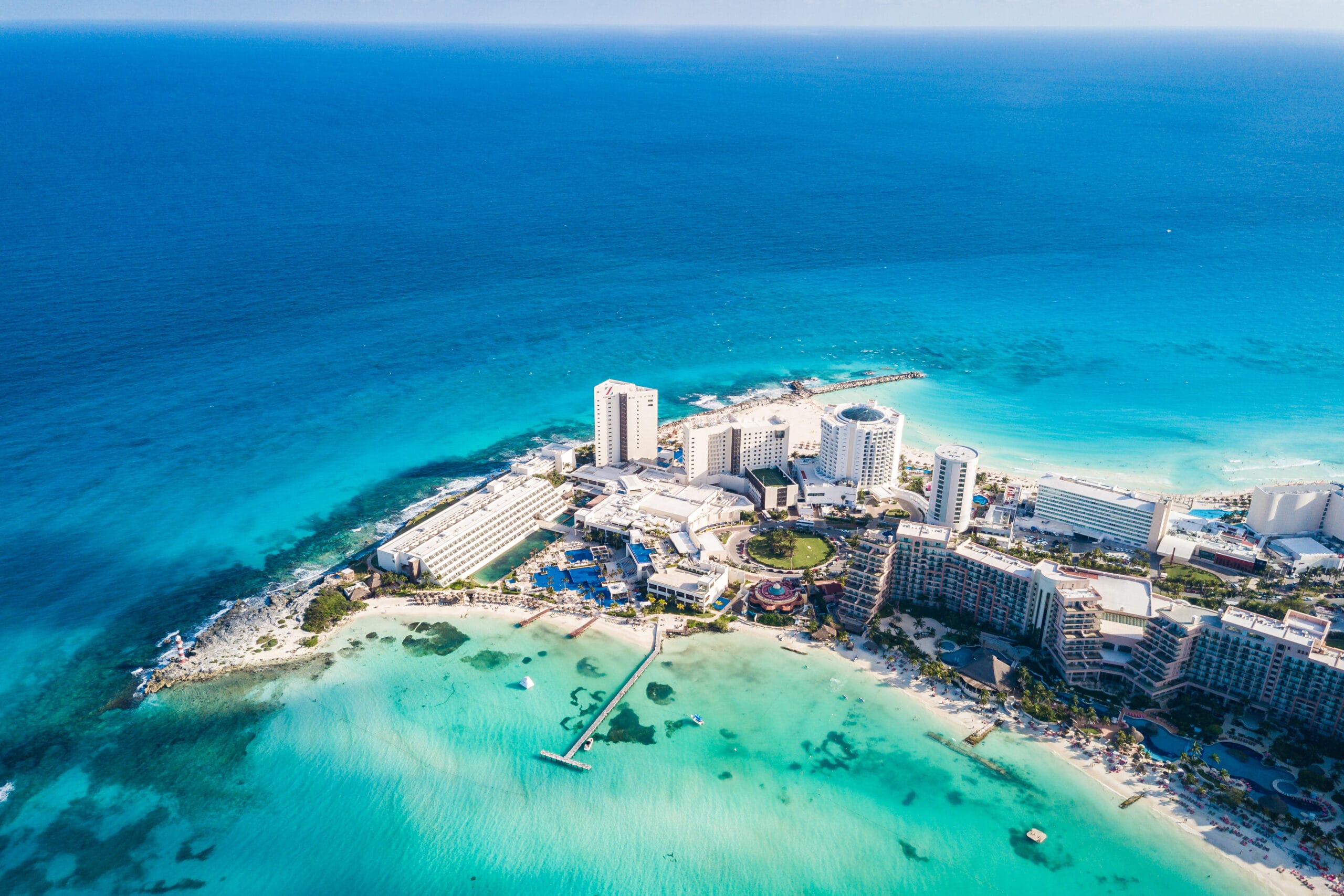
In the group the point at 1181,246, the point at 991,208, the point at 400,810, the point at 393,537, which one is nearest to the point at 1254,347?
the point at 1181,246

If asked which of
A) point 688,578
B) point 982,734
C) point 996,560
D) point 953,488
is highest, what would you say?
point 953,488

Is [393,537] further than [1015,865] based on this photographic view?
Yes

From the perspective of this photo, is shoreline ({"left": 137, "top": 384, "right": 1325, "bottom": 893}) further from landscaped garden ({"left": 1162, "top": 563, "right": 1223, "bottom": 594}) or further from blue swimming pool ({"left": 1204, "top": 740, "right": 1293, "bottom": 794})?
landscaped garden ({"left": 1162, "top": 563, "right": 1223, "bottom": 594})

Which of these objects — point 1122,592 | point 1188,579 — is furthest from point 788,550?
point 1188,579

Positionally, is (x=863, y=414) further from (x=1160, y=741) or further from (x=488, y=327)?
(x=488, y=327)

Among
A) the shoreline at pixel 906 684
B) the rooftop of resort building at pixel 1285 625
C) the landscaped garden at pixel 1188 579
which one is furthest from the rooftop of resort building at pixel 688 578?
the landscaped garden at pixel 1188 579

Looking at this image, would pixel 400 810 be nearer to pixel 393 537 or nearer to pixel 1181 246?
pixel 393 537

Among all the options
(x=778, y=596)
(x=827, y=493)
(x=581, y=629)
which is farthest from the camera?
(x=827, y=493)
